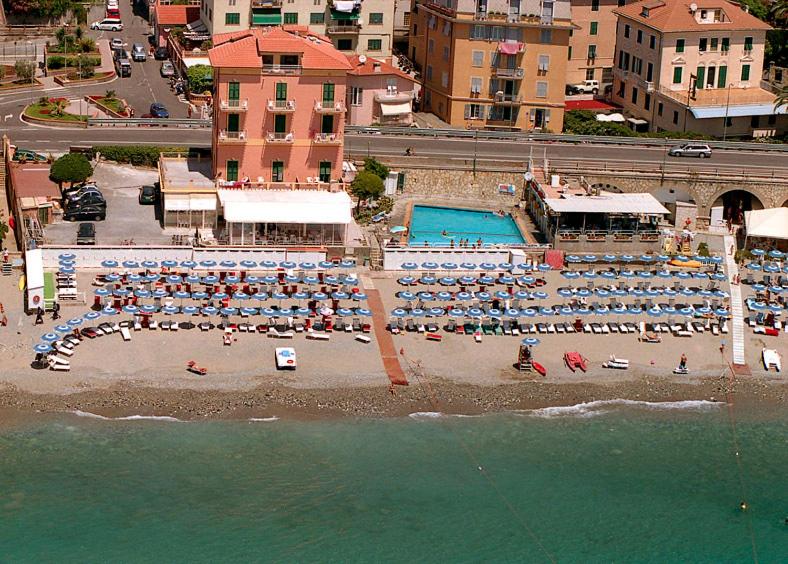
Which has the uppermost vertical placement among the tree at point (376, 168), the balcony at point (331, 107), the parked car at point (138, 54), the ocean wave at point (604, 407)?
the balcony at point (331, 107)

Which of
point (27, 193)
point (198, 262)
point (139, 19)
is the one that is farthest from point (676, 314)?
point (139, 19)

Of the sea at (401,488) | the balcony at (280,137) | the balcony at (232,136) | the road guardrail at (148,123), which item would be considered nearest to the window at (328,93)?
the balcony at (280,137)

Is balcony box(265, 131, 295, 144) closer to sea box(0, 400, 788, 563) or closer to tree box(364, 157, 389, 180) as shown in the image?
tree box(364, 157, 389, 180)

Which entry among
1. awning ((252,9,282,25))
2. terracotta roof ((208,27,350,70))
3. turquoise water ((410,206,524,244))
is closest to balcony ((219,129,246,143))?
terracotta roof ((208,27,350,70))

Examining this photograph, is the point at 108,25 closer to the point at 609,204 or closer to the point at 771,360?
the point at 609,204

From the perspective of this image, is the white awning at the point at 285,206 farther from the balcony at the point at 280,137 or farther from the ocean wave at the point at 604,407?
the ocean wave at the point at 604,407

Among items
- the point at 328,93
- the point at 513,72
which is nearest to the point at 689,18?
the point at 513,72
